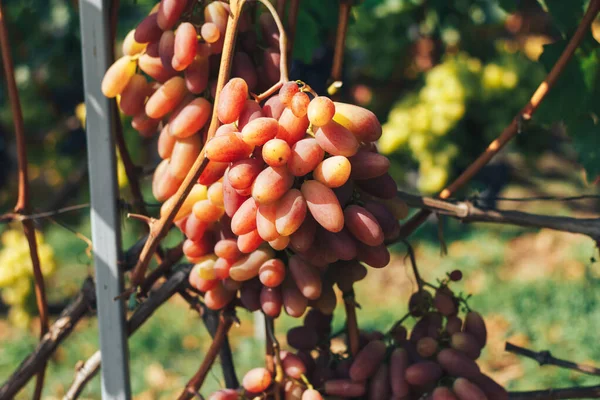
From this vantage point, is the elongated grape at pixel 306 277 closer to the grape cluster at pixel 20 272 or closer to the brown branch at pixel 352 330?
the brown branch at pixel 352 330

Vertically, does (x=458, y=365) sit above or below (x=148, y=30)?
below

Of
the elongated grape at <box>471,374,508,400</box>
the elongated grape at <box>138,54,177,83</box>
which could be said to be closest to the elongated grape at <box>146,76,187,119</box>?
the elongated grape at <box>138,54,177,83</box>

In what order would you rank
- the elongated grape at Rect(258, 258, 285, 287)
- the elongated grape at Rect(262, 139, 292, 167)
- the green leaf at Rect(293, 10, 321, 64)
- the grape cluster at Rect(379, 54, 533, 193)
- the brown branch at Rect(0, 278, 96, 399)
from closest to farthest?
the elongated grape at Rect(262, 139, 292, 167) < the elongated grape at Rect(258, 258, 285, 287) < the brown branch at Rect(0, 278, 96, 399) < the green leaf at Rect(293, 10, 321, 64) < the grape cluster at Rect(379, 54, 533, 193)

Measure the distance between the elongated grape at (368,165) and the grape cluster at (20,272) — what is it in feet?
6.22

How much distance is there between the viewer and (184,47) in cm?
63

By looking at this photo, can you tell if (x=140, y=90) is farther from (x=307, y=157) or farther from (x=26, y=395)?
(x=26, y=395)

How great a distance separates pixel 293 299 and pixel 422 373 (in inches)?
6.4

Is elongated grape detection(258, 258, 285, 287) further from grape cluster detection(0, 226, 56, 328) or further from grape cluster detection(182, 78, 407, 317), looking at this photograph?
grape cluster detection(0, 226, 56, 328)

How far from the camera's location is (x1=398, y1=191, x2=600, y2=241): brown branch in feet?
2.51

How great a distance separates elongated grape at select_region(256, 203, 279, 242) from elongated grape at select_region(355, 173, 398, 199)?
10 centimetres

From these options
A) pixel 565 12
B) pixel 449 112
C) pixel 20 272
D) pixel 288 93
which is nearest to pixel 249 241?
pixel 288 93

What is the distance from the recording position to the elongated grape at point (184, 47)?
0.63m

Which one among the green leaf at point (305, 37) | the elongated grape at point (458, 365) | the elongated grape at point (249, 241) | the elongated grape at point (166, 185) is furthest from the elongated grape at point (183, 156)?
the green leaf at point (305, 37)

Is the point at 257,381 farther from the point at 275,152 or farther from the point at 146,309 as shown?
the point at 275,152
